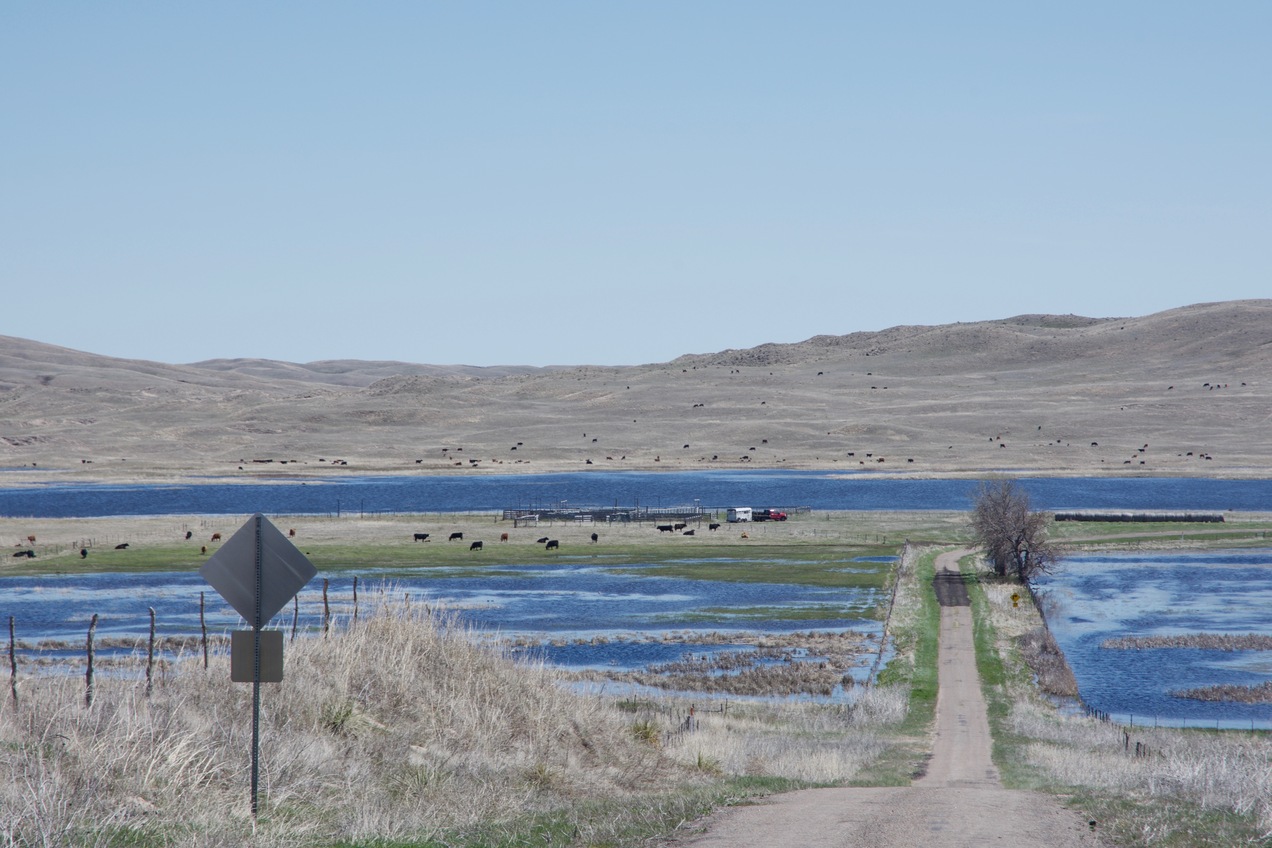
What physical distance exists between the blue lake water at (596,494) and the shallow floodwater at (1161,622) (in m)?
30.3

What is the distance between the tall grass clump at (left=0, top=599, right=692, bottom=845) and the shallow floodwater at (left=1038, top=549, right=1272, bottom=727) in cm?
2157

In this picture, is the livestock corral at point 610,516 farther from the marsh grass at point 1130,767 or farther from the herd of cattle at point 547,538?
the marsh grass at point 1130,767

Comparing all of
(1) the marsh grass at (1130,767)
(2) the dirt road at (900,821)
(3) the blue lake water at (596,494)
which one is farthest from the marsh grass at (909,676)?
(3) the blue lake water at (596,494)

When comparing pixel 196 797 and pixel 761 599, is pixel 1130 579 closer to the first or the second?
pixel 761 599

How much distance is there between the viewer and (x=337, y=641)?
18828 mm

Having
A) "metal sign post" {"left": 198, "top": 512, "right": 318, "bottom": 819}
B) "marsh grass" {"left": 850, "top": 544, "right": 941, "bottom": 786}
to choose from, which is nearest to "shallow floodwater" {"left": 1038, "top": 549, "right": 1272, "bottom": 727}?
"marsh grass" {"left": 850, "top": 544, "right": 941, "bottom": 786}

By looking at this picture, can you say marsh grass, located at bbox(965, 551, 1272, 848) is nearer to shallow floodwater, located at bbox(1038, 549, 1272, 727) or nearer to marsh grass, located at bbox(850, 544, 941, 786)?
marsh grass, located at bbox(850, 544, 941, 786)

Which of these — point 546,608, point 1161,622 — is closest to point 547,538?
point 546,608

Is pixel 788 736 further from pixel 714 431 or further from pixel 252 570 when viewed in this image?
pixel 714 431

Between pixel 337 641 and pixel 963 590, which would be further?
pixel 963 590

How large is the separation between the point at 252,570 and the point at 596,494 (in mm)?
103534

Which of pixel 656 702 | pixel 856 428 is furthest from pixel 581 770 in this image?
pixel 856 428

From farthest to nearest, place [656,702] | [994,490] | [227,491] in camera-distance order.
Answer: [227,491], [994,490], [656,702]

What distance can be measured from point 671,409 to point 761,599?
123462 mm
